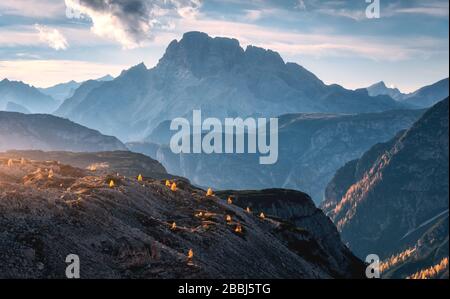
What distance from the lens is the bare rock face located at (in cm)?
3294

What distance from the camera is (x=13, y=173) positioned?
55.2m

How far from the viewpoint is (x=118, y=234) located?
1544 inches

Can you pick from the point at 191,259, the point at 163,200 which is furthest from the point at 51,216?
the point at 163,200

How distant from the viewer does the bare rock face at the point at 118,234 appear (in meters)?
32.9
